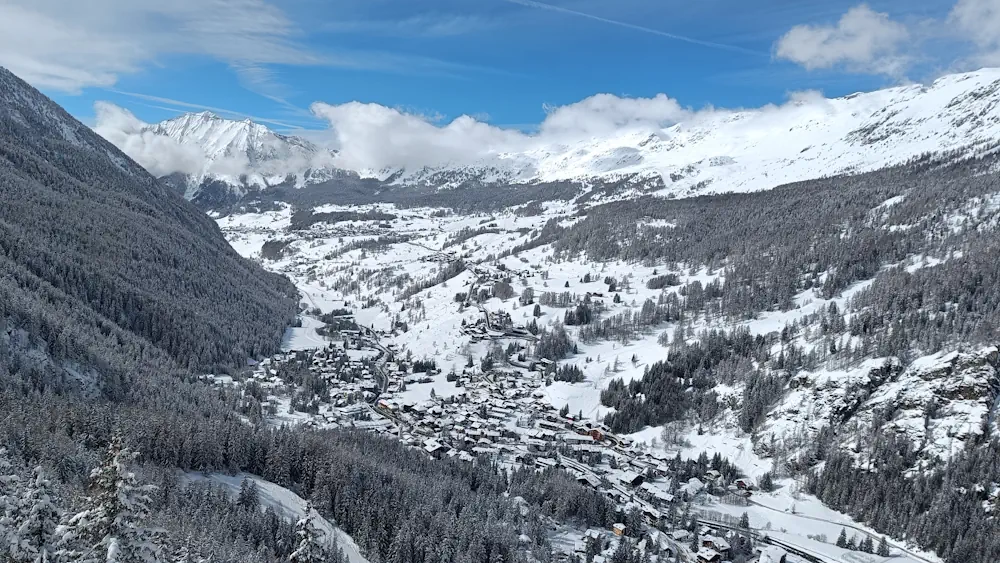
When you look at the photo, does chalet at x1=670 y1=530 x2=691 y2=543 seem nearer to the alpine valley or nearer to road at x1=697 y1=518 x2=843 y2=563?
the alpine valley

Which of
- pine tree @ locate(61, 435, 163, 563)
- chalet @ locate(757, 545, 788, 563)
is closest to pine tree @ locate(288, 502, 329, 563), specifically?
pine tree @ locate(61, 435, 163, 563)

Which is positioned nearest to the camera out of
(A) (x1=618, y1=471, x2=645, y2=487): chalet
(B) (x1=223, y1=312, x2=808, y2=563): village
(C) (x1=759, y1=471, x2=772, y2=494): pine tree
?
(B) (x1=223, y1=312, x2=808, y2=563): village

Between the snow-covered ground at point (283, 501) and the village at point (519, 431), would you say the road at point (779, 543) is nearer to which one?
the village at point (519, 431)

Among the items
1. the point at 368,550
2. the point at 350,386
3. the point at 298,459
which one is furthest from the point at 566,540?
the point at 350,386

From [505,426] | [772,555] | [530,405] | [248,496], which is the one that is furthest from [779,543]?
[248,496]

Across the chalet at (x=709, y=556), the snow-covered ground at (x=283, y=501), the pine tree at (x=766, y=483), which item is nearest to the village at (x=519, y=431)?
the chalet at (x=709, y=556)

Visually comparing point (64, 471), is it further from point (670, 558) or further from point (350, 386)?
point (350, 386)

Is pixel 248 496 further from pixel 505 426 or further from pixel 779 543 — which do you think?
pixel 779 543
